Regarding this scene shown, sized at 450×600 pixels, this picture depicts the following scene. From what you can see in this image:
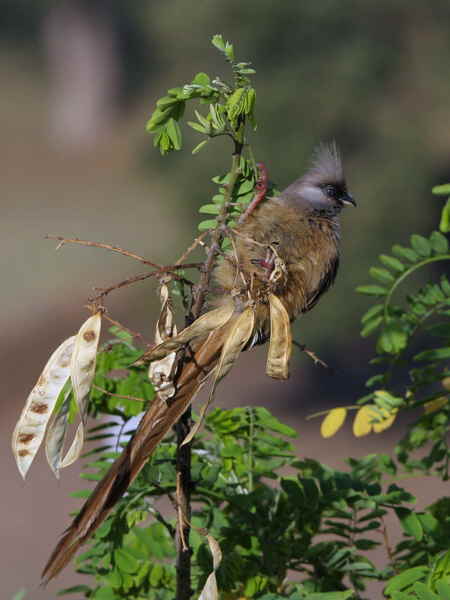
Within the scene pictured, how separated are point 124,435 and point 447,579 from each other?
67cm

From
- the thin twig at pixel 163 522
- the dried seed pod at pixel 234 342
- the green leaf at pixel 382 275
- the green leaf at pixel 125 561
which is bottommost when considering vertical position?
the green leaf at pixel 125 561

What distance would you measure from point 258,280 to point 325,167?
1.52 m

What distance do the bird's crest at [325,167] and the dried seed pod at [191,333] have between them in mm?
1571

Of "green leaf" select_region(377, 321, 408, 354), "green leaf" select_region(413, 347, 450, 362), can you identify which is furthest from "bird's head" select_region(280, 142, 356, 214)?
"green leaf" select_region(413, 347, 450, 362)

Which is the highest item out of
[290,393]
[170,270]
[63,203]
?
[63,203]

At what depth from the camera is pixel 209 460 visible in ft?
6.21

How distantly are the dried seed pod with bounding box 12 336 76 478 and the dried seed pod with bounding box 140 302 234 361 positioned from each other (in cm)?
13

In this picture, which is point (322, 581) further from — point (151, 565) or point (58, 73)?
point (58, 73)

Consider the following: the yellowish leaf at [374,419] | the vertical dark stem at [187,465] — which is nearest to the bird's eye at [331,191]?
the yellowish leaf at [374,419]

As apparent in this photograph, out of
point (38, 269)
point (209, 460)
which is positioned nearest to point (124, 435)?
point (209, 460)

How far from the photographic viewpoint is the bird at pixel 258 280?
1418 millimetres

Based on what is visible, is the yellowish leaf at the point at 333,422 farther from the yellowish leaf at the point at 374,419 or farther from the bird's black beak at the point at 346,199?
the bird's black beak at the point at 346,199

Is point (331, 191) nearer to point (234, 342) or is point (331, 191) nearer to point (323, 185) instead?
point (323, 185)

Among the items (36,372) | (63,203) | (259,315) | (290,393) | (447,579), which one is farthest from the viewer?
(63,203)
